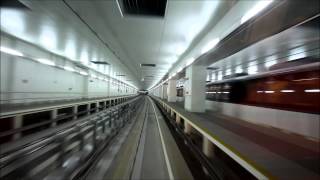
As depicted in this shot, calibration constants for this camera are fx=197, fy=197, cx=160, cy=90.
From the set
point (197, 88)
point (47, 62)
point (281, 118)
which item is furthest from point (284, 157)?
point (47, 62)

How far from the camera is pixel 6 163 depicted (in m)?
2.91

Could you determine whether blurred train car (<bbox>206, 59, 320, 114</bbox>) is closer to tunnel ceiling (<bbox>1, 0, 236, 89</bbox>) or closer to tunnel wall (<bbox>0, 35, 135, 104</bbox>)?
tunnel ceiling (<bbox>1, 0, 236, 89</bbox>)

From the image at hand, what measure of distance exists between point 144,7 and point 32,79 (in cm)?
859

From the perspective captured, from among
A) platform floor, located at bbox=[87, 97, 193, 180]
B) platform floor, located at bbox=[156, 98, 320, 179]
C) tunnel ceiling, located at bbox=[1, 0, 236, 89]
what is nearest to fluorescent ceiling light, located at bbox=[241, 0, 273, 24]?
tunnel ceiling, located at bbox=[1, 0, 236, 89]

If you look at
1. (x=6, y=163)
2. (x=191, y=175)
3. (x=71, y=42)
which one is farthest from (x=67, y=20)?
(x=191, y=175)

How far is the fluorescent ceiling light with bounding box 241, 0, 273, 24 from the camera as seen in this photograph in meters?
3.16

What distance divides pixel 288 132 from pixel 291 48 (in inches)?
140

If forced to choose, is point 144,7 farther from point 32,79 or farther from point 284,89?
point 32,79

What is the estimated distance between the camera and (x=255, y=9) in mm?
3414

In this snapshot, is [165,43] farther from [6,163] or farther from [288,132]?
[6,163]

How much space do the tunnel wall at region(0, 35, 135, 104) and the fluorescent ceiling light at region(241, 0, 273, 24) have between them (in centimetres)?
524

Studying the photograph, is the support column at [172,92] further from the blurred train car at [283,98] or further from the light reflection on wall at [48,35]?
the light reflection on wall at [48,35]

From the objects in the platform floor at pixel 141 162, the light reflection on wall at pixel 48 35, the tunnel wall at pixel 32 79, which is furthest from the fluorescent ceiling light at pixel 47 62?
the platform floor at pixel 141 162

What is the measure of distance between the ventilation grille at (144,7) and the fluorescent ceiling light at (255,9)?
1604 millimetres
